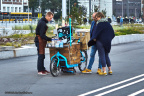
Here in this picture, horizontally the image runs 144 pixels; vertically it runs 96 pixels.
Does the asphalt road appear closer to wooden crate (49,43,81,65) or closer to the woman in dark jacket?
wooden crate (49,43,81,65)

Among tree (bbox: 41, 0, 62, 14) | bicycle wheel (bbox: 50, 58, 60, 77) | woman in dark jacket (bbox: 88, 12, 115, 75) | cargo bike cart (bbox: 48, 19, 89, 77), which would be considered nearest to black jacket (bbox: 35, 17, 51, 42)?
cargo bike cart (bbox: 48, 19, 89, 77)

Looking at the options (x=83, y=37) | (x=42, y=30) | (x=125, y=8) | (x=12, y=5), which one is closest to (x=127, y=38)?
(x=83, y=37)

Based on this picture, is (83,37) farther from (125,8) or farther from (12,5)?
(125,8)

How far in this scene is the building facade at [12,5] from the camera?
10896cm

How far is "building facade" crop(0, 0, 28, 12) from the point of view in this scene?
109 metres

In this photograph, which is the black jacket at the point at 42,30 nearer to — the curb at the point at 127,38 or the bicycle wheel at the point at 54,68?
the bicycle wheel at the point at 54,68

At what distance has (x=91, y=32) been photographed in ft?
41.1

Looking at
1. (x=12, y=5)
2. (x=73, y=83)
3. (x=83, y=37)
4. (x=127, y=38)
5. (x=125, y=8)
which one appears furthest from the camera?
(x=125, y=8)

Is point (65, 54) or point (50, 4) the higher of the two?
point (50, 4)

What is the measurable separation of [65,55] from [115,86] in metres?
2.40

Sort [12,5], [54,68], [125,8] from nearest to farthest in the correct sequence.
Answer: [54,68] < [12,5] < [125,8]

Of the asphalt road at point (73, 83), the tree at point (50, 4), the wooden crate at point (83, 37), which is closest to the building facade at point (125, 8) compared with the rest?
the tree at point (50, 4)

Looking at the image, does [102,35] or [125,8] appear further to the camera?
[125,8]

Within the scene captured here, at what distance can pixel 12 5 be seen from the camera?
110812mm
